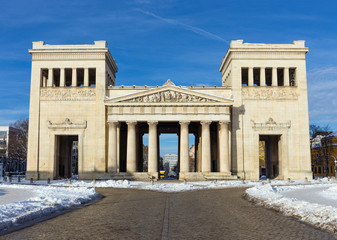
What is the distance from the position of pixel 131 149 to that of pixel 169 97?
10.6m

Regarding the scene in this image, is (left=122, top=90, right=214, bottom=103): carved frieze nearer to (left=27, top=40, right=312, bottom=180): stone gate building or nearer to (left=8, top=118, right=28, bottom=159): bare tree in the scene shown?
(left=27, top=40, right=312, bottom=180): stone gate building

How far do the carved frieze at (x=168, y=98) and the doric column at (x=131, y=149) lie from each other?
4.12 m

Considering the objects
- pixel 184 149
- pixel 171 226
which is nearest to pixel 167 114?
pixel 184 149

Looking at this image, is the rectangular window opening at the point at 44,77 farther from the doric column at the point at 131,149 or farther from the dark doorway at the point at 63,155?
the doric column at the point at 131,149

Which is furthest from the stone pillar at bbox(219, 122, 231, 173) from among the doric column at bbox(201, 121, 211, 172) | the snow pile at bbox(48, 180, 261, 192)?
the snow pile at bbox(48, 180, 261, 192)

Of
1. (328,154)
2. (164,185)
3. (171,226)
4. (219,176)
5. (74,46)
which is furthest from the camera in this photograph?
(328,154)

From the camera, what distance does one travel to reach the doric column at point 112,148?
212ft

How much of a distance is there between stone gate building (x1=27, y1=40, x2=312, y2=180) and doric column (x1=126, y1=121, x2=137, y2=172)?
163 millimetres

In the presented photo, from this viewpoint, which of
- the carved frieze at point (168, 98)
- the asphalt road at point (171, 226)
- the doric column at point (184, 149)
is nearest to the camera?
the asphalt road at point (171, 226)

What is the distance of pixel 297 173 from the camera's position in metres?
66.1

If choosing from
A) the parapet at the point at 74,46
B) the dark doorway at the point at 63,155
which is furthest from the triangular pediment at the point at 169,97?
the dark doorway at the point at 63,155

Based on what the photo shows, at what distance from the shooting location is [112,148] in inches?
2557

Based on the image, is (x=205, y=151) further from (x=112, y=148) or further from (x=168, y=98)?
(x=112, y=148)

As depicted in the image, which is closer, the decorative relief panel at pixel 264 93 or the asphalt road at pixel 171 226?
the asphalt road at pixel 171 226
